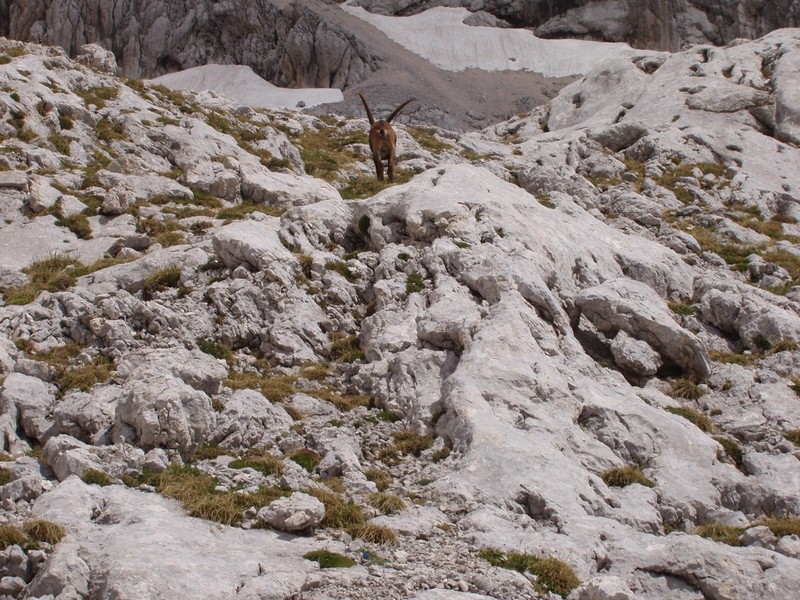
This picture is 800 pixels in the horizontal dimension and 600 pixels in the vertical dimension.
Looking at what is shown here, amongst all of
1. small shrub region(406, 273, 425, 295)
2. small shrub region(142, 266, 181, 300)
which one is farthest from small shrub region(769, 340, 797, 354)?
small shrub region(142, 266, 181, 300)

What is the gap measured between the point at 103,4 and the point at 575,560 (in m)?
90.7

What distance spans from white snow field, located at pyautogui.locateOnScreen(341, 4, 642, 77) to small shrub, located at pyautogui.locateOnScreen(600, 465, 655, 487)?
7996 centimetres

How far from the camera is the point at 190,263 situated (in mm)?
19312

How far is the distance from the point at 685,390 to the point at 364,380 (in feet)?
25.4

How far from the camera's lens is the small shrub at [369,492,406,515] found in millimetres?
11859

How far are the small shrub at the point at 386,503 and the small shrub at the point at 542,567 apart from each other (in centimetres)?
170

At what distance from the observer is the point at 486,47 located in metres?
93.7

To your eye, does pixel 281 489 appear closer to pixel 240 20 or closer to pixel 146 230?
pixel 146 230

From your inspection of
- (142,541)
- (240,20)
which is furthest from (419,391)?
(240,20)

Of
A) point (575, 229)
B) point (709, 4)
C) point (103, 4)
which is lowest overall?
point (575, 229)

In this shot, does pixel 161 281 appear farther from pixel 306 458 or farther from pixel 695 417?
pixel 695 417

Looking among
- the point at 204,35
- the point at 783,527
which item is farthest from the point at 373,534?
the point at 204,35

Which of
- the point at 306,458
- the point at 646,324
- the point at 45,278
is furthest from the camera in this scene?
the point at 45,278

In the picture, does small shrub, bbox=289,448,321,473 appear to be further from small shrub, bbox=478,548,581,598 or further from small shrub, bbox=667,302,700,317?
small shrub, bbox=667,302,700,317
